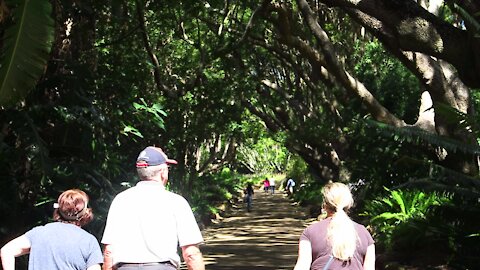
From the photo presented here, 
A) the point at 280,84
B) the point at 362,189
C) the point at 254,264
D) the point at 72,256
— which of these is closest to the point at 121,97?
the point at 254,264

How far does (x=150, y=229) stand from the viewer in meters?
4.97

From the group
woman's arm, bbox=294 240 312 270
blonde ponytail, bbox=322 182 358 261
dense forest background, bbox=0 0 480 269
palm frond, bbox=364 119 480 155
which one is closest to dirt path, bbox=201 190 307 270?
dense forest background, bbox=0 0 480 269

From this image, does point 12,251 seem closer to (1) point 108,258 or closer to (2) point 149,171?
(1) point 108,258

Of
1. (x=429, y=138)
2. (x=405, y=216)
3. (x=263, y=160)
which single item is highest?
(x=263, y=160)

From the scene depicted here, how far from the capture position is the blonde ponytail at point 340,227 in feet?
16.5

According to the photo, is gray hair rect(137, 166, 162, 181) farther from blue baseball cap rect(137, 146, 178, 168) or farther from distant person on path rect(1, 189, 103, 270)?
distant person on path rect(1, 189, 103, 270)

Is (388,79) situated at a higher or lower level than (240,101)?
higher

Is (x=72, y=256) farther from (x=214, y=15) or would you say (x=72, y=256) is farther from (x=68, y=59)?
(x=214, y=15)

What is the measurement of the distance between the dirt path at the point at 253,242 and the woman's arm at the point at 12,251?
10.3 m

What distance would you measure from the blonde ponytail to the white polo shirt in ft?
2.84

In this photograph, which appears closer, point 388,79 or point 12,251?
point 12,251

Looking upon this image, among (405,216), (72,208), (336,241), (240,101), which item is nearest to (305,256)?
(336,241)

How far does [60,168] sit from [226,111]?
1341cm

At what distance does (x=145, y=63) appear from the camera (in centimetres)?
1622
